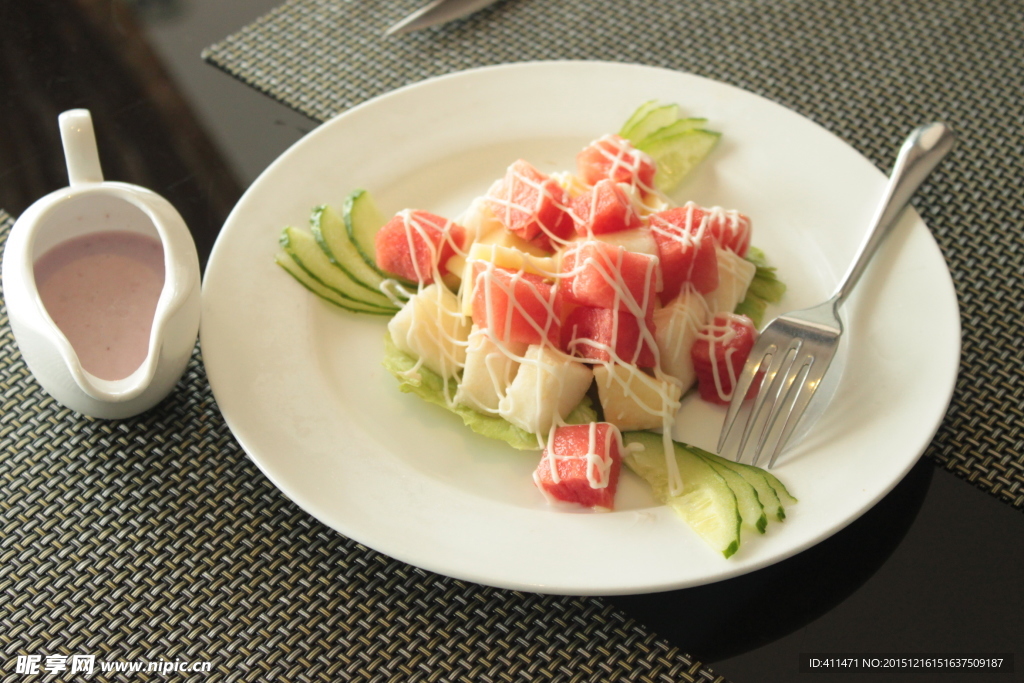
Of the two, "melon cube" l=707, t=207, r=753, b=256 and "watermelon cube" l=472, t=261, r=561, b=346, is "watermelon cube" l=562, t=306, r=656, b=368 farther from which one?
"melon cube" l=707, t=207, r=753, b=256

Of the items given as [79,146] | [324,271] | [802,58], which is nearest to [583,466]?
[324,271]

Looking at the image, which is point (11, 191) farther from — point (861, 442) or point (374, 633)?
point (861, 442)

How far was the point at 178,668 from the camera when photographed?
165 cm

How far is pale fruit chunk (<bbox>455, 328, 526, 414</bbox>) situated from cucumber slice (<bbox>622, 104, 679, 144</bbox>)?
952 mm

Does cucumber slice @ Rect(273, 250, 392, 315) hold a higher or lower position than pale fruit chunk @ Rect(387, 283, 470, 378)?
lower

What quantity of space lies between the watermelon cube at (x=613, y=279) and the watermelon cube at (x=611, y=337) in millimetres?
23

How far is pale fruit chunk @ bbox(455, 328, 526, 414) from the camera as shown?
196 centimetres

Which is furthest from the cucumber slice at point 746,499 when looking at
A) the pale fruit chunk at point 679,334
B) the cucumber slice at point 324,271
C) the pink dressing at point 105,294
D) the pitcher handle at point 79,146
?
the pitcher handle at point 79,146

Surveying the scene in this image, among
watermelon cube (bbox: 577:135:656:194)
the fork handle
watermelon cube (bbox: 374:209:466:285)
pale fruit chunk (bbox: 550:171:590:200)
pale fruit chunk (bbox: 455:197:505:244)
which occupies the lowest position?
watermelon cube (bbox: 374:209:466:285)

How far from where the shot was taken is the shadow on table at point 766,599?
1715 mm

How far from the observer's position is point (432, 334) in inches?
→ 81.2

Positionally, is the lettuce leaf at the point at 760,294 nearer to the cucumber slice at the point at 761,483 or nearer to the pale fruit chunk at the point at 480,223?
the cucumber slice at the point at 761,483

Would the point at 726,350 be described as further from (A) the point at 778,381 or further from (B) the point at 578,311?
(B) the point at 578,311

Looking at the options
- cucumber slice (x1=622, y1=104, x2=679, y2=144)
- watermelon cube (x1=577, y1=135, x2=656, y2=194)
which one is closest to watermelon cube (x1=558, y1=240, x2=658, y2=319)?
watermelon cube (x1=577, y1=135, x2=656, y2=194)
